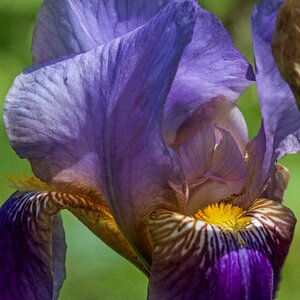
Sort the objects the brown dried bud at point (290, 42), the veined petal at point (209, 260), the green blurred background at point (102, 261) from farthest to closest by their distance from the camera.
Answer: the green blurred background at point (102, 261)
the veined petal at point (209, 260)
the brown dried bud at point (290, 42)

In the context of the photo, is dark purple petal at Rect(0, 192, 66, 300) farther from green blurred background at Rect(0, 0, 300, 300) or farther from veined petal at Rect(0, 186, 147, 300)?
green blurred background at Rect(0, 0, 300, 300)

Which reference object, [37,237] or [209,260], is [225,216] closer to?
[209,260]

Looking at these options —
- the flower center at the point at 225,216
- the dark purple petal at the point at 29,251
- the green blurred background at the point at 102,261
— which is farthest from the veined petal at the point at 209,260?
the green blurred background at the point at 102,261

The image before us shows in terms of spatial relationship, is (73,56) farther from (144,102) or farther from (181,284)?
(181,284)

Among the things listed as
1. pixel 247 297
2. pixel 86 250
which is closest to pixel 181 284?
pixel 247 297

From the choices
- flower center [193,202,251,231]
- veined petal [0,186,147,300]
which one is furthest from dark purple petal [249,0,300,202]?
veined petal [0,186,147,300]

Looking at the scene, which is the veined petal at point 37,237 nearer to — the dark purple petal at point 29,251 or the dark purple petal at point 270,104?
the dark purple petal at point 29,251
